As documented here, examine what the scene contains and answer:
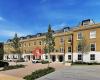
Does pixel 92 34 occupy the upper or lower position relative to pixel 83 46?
upper

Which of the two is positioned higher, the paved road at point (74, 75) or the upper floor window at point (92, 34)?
the upper floor window at point (92, 34)

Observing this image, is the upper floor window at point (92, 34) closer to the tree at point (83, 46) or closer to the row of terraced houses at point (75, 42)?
the row of terraced houses at point (75, 42)

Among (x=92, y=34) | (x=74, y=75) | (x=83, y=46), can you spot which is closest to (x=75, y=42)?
(x=83, y=46)

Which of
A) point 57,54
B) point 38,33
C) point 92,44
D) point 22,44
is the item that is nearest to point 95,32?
point 92,44

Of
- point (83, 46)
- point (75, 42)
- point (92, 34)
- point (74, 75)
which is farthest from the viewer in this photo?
point (75, 42)

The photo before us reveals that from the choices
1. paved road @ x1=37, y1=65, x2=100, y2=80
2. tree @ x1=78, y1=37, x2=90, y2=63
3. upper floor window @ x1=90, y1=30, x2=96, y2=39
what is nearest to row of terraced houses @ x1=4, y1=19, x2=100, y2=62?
upper floor window @ x1=90, y1=30, x2=96, y2=39

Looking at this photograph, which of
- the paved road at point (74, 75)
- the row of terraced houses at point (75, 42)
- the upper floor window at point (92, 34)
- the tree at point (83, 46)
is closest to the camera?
the paved road at point (74, 75)

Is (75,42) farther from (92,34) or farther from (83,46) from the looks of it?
(92,34)

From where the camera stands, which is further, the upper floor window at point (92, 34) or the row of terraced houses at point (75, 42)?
the upper floor window at point (92, 34)

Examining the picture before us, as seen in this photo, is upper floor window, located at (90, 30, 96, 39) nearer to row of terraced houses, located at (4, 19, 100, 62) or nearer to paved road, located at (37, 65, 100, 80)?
row of terraced houses, located at (4, 19, 100, 62)

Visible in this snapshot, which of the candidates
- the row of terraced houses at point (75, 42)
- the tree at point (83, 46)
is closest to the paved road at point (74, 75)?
the row of terraced houses at point (75, 42)

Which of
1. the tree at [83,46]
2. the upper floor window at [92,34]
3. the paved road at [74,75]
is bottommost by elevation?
the paved road at [74,75]

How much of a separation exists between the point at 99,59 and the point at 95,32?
20.5ft

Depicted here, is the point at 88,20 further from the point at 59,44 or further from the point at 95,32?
the point at 59,44
